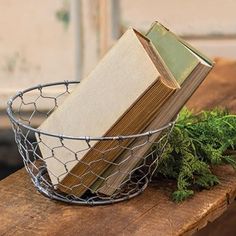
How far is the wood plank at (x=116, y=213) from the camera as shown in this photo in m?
0.79

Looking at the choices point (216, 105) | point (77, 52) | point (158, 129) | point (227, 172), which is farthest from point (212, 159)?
point (77, 52)

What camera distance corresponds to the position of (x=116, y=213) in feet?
2.71

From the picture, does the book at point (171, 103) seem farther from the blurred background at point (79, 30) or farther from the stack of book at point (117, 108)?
the blurred background at point (79, 30)

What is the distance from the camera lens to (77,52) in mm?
1743

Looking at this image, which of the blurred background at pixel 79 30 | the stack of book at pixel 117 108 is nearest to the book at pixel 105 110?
the stack of book at pixel 117 108

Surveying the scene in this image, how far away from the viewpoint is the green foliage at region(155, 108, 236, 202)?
2.94 feet

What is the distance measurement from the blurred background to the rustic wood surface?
81 cm

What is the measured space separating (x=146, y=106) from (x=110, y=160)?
0.29 ft

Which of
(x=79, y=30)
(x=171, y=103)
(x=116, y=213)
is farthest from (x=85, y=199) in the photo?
(x=79, y=30)

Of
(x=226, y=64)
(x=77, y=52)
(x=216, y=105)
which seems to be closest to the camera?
(x=216, y=105)

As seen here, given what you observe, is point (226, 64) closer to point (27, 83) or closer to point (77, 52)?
point (77, 52)

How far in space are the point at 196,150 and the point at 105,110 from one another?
0.19 m

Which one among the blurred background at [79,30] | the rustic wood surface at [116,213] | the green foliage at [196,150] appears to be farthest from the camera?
the blurred background at [79,30]

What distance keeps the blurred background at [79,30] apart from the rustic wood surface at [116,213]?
0.81 metres
